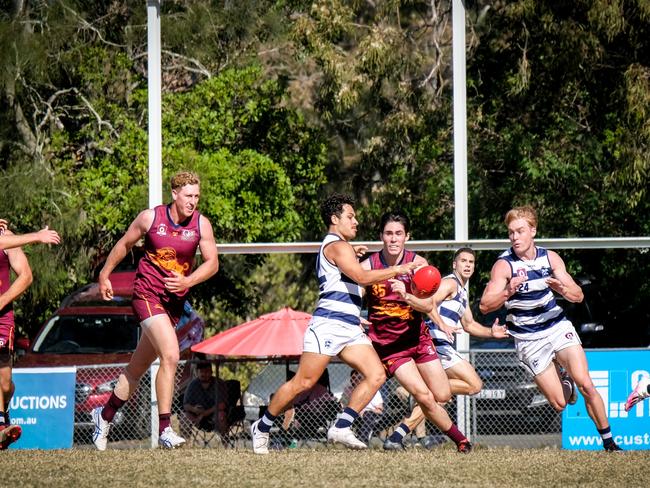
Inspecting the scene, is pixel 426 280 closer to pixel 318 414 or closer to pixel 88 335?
pixel 318 414

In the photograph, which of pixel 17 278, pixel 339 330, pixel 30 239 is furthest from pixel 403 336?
pixel 17 278

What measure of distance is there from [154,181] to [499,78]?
9306 millimetres

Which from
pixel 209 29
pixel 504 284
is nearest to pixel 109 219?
pixel 209 29

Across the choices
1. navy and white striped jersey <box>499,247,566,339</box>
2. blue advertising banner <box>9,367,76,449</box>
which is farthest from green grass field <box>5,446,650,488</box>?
blue advertising banner <box>9,367,76,449</box>

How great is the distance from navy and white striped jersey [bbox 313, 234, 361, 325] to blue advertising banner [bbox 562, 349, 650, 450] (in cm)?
390

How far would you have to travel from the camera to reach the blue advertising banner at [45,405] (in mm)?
12547

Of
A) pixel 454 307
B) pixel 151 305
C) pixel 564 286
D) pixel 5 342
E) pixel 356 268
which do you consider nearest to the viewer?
pixel 356 268

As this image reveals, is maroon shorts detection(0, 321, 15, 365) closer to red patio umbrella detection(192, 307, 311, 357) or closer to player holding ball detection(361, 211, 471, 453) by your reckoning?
player holding ball detection(361, 211, 471, 453)

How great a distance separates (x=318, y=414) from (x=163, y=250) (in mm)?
3900

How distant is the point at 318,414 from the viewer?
42.3ft

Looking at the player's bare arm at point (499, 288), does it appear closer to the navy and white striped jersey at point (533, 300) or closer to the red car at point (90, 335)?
the navy and white striped jersey at point (533, 300)

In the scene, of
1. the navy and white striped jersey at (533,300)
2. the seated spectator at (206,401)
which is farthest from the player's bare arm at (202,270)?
the seated spectator at (206,401)

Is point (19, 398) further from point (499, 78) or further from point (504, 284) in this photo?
point (499, 78)

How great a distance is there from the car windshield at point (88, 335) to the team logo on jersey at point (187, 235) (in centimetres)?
563
